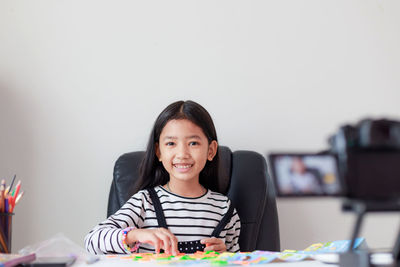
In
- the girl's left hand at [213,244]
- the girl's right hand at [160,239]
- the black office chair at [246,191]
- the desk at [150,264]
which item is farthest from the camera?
the black office chair at [246,191]

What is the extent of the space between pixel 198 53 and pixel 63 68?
Answer: 22.1 inches

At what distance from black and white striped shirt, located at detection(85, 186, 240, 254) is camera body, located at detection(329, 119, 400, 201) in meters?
0.94

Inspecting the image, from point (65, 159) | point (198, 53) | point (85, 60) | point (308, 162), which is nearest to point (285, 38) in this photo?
point (198, 53)

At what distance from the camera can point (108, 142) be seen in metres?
2.01

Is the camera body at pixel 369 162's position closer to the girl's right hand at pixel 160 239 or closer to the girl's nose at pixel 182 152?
the girl's right hand at pixel 160 239

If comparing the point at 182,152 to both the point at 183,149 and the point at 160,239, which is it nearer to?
the point at 183,149

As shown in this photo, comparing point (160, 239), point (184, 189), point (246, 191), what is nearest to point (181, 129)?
point (184, 189)

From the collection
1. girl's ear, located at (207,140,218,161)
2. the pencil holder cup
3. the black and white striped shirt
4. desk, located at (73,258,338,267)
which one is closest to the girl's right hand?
desk, located at (73,258,338,267)

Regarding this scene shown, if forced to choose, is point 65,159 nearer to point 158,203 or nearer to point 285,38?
point 158,203

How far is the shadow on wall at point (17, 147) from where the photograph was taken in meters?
1.96

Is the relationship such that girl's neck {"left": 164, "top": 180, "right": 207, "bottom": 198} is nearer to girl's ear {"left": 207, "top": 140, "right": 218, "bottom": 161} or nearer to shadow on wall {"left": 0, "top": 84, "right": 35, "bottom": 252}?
girl's ear {"left": 207, "top": 140, "right": 218, "bottom": 161}

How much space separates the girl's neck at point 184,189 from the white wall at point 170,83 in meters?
0.33

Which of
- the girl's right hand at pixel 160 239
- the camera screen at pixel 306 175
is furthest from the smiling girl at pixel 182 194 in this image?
the camera screen at pixel 306 175

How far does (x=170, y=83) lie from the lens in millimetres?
2033
